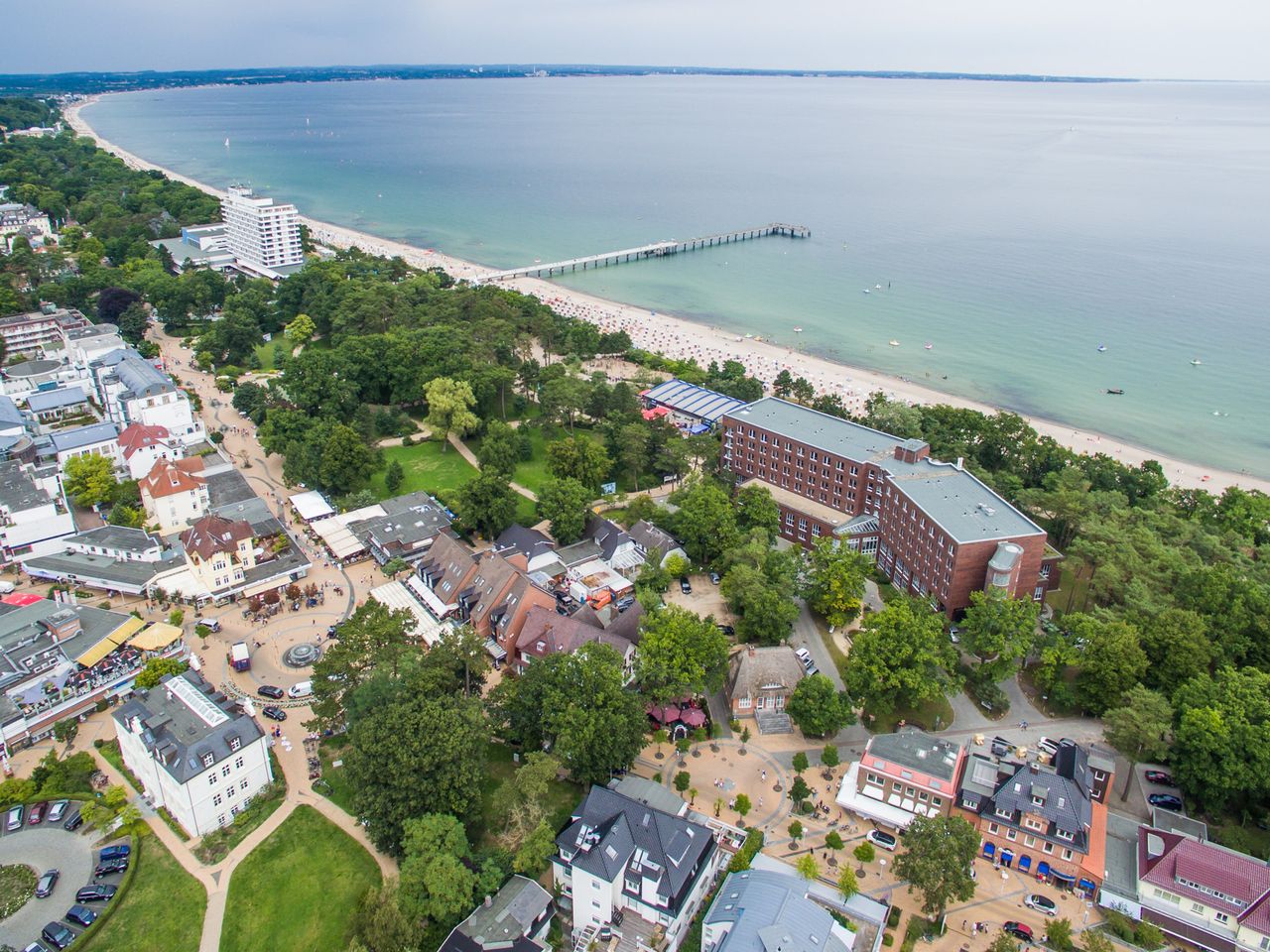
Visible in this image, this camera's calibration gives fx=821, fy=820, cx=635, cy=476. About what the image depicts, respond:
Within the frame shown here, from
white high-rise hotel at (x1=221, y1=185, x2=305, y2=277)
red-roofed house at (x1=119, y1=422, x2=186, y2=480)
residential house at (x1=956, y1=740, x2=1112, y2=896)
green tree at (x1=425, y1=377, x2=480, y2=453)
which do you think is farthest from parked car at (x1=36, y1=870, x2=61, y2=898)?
white high-rise hotel at (x1=221, y1=185, x2=305, y2=277)

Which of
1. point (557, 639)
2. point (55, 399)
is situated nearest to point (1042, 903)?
point (557, 639)

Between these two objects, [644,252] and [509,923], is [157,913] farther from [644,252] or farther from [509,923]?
[644,252]

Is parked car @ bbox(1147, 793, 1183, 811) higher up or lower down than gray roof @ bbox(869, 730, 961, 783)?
lower down

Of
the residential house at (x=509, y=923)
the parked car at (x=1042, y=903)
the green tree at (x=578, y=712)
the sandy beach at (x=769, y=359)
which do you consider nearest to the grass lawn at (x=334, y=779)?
the green tree at (x=578, y=712)

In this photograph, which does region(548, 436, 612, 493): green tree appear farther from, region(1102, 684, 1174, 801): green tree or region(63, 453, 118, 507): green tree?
region(1102, 684, 1174, 801): green tree

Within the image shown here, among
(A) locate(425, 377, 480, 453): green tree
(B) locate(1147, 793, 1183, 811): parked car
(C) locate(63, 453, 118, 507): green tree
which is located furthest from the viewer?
(A) locate(425, 377, 480, 453): green tree

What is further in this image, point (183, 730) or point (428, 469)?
point (428, 469)
